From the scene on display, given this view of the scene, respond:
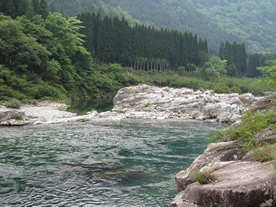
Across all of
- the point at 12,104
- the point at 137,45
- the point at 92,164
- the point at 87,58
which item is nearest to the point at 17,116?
the point at 12,104

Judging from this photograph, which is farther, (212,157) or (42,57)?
(42,57)

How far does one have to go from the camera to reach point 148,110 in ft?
124

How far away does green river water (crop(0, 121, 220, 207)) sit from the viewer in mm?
9727

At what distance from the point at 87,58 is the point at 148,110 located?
1271 inches

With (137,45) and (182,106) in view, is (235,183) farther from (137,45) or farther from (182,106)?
(137,45)

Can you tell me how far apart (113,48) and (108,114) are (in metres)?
52.3

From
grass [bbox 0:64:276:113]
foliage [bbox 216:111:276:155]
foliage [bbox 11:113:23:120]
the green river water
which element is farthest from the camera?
grass [bbox 0:64:276:113]

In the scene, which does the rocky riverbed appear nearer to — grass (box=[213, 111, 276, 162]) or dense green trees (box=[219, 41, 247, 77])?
grass (box=[213, 111, 276, 162])

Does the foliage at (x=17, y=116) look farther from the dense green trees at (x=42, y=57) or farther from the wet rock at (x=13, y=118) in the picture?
the dense green trees at (x=42, y=57)

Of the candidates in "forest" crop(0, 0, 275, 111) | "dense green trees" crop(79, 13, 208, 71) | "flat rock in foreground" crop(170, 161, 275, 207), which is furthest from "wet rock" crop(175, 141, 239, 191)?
"dense green trees" crop(79, 13, 208, 71)

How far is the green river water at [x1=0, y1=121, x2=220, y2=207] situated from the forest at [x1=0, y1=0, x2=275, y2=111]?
703cm

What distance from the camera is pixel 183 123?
1150 inches

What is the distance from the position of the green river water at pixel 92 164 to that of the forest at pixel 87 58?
277 inches

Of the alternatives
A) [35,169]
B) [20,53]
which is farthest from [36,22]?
[35,169]
